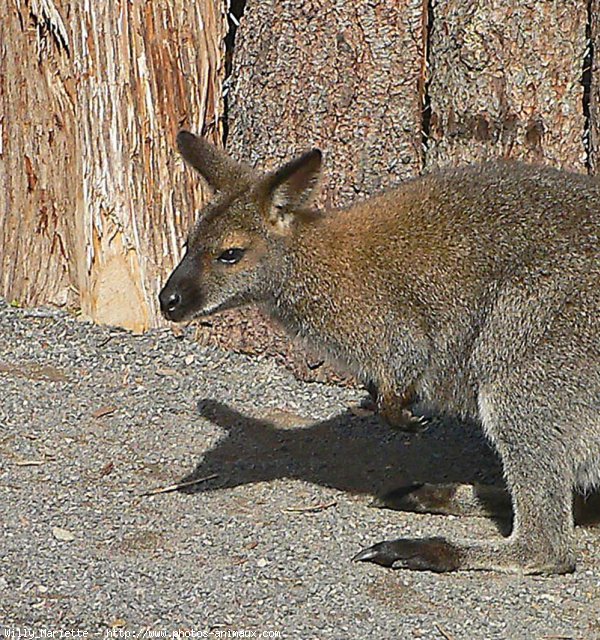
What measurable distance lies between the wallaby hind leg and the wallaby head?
1009mm

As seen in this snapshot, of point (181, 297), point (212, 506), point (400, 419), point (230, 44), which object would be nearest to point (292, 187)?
point (181, 297)

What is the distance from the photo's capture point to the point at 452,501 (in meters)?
5.09

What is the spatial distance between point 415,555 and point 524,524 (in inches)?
14.8

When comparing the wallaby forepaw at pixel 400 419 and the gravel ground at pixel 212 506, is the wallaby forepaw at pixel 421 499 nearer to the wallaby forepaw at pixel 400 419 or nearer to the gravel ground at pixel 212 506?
the gravel ground at pixel 212 506

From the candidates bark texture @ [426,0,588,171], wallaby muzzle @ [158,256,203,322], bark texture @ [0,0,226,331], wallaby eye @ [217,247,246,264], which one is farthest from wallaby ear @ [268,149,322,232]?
bark texture @ [0,0,226,331]

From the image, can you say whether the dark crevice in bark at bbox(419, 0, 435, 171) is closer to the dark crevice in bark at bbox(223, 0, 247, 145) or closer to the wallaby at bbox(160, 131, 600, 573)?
the wallaby at bbox(160, 131, 600, 573)

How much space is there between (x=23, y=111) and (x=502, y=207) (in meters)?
2.82

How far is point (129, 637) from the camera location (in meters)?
4.07

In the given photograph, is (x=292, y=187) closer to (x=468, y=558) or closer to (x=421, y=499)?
(x=421, y=499)

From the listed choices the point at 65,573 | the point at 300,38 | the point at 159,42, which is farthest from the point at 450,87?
the point at 65,573

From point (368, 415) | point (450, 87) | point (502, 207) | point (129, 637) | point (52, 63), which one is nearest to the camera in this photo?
point (129, 637)

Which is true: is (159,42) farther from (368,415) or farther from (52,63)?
(368,415)

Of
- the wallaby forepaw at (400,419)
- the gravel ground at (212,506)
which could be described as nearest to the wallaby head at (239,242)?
the wallaby forepaw at (400,419)

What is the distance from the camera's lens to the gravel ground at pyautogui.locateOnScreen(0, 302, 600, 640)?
4.24 m
